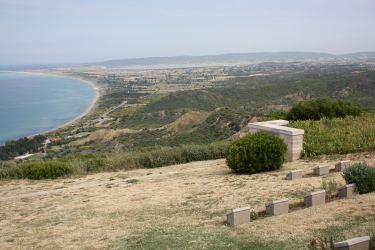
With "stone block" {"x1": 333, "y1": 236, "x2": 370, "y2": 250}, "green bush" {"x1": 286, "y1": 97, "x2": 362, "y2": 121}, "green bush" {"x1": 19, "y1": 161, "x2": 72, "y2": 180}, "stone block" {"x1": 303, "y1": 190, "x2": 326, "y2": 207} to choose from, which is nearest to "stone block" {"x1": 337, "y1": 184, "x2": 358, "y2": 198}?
"stone block" {"x1": 303, "y1": 190, "x2": 326, "y2": 207}

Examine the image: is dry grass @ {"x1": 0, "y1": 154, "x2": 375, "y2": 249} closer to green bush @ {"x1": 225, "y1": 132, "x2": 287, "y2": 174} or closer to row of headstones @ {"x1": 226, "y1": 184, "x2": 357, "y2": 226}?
row of headstones @ {"x1": 226, "y1": 184, "x2": 357, "y2": 226}

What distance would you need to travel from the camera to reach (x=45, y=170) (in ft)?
45.3

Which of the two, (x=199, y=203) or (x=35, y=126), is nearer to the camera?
(x=199, y=203)

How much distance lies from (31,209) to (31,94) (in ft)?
406

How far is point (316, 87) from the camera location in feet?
213

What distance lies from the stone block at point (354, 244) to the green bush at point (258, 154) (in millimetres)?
6354

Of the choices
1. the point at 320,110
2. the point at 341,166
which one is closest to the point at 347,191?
the point at 341,166

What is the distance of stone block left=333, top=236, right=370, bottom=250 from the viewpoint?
4.40 m

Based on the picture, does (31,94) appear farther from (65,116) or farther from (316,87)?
(316,87)

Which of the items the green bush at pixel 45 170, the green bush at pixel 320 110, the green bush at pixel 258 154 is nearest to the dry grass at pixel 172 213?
the green bush at pixel 258 154

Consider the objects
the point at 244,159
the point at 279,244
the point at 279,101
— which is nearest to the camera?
the point at 279,244

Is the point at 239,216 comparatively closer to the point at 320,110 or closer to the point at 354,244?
the point at 354,244

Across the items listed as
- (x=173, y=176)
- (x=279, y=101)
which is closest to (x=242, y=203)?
(x=173, y=176)

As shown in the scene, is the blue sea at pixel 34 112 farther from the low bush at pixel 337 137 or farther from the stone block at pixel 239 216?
the stone block at pixel 239 216
